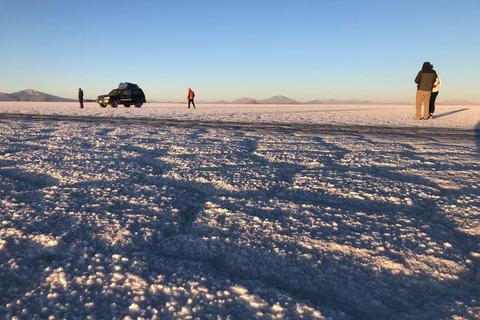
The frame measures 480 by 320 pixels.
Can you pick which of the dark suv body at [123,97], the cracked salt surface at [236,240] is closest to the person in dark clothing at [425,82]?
the cracked salt surface at [236,240]

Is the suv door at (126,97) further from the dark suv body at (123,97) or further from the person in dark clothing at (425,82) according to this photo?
the person in dark clothing at (425,82)

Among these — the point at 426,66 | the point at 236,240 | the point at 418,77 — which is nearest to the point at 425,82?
the point at 418,77

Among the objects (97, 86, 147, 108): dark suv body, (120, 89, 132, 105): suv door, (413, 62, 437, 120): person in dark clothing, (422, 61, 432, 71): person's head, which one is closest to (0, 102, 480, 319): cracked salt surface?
(413, 62, 437, 120): person in dark clothing

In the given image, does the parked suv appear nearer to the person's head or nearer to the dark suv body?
the dark suv body

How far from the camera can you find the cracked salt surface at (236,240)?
3.53 feet

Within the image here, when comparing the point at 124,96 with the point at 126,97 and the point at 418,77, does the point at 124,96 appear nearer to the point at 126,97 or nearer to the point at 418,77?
the point at 126,97

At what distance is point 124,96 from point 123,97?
97 millimetres

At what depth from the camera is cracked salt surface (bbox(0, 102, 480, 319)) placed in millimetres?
1076

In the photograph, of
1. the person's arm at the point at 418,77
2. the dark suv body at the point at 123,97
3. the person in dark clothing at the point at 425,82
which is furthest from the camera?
the dark suv body at the point at 123,97

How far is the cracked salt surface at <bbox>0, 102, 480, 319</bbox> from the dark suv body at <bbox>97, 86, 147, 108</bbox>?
18369 mm

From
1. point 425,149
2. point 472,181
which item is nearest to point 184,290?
point 472,181

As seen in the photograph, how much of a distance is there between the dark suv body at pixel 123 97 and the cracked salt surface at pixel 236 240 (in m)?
18.4

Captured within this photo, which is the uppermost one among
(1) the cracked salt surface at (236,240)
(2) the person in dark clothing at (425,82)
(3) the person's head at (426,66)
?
(3) the person's head at (426,66)

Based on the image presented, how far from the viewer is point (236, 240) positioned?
153 cm
